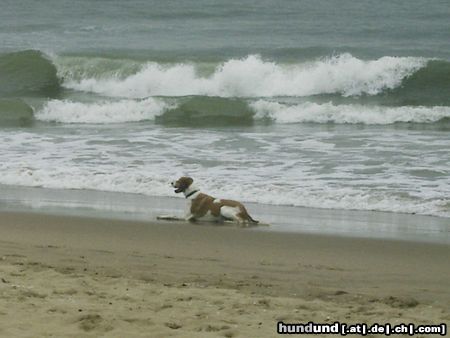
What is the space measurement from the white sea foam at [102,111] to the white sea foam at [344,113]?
205cm

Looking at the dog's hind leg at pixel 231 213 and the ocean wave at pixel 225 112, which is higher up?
the ocean wave at pixel 225 112

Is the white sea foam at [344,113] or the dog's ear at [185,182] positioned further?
the white sea foam at [344,113]

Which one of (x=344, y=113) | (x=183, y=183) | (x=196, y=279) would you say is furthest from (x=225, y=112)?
(x=196, y=279)

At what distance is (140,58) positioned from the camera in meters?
24.0

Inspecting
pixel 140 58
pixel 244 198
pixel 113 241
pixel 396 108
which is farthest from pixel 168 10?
pixel 113 241

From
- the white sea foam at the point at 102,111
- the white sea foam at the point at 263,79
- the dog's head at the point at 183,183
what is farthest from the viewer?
the white sea foam at the point at 263,79

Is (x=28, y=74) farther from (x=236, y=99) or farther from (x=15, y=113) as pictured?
(x=236, y=99)

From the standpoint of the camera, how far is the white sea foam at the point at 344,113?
17656 mm

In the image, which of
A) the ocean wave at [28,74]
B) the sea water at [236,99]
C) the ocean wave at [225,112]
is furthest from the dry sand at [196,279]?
the ocean wave at [28,74]

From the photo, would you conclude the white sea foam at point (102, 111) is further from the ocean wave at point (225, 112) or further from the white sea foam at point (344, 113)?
the white sea foam at point (344, 113)

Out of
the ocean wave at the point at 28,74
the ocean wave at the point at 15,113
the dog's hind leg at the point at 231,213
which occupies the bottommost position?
the dog's hind leg at the point at 231,213

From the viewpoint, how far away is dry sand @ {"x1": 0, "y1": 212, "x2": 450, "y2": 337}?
5383 millimetres

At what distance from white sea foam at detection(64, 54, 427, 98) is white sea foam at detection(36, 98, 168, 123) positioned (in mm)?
2761

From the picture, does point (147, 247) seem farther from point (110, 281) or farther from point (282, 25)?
point (282, 25)
